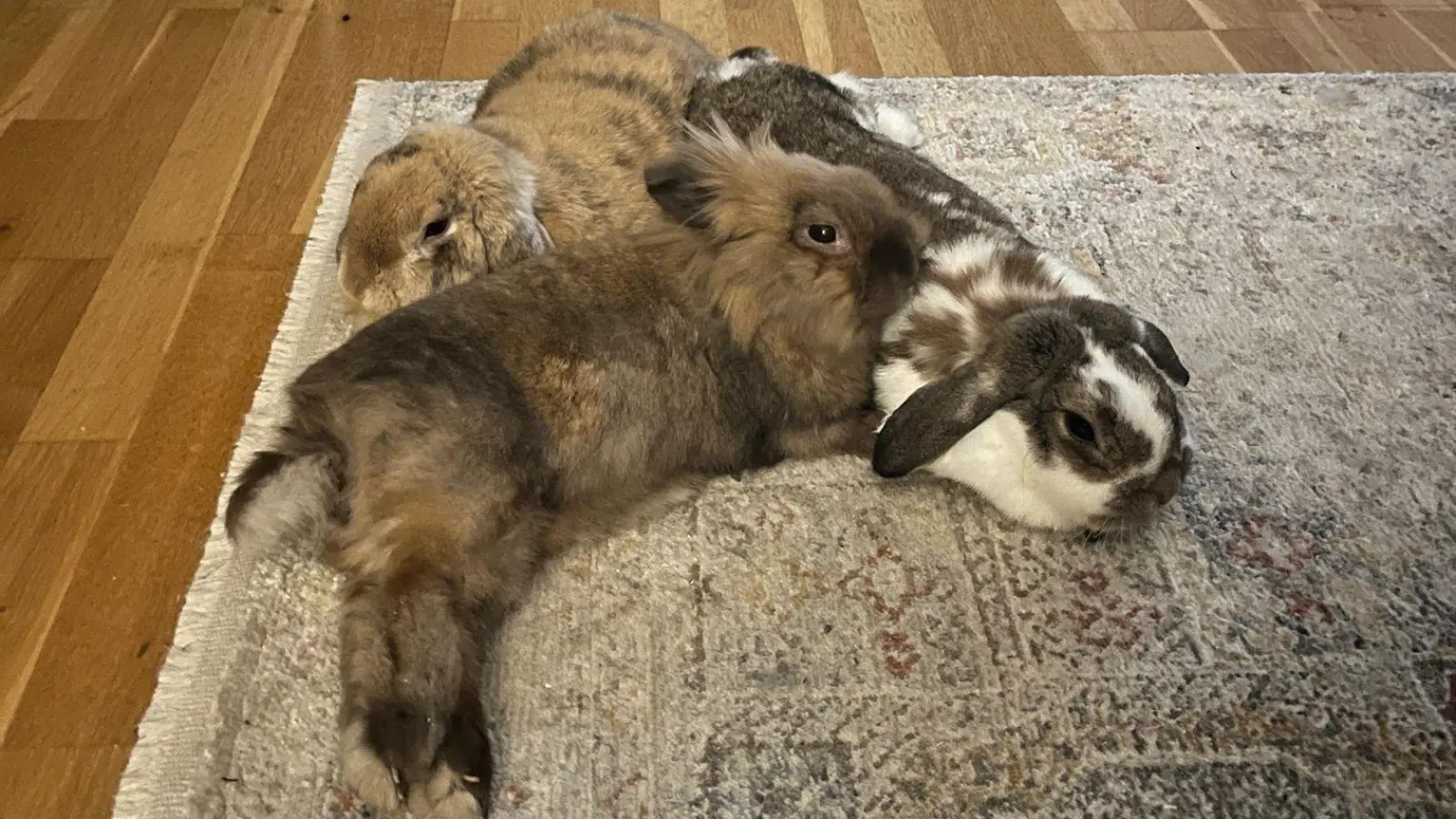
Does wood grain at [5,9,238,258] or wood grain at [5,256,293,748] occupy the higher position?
wood grain at [5,256,293,748]

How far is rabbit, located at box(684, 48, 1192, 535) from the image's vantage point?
119 centimetres

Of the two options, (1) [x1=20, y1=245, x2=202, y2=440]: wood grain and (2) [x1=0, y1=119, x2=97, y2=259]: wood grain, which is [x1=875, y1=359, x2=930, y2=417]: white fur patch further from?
(2) [x1=0, y1=119, x2=97, y2=259]: wood grain

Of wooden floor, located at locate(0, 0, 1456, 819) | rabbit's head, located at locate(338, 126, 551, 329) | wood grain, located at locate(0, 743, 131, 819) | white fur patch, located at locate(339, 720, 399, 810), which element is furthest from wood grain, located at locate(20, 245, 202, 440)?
white fur patch, located at locate(339, 720, 399, 810)

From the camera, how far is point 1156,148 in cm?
192

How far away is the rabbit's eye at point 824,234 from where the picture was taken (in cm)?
126

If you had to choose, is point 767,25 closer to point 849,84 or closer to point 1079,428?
point 849,84

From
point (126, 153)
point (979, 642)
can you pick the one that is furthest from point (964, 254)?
point (126, 153)

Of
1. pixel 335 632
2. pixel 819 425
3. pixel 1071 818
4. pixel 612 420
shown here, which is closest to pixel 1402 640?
pixel 1071 818

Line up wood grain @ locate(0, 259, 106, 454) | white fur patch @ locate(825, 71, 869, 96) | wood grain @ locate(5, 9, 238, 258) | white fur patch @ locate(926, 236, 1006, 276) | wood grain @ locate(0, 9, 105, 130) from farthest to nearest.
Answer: wood grain @ locate(0, 9, 105, 130), white fur patch @ locate(825, 71, 869, 96), wood grain @ locate(5, 9, 238, 258), wood grain @ locate(0, 259, 106, 454), white fur patch @ locate(926, 236, 1006, 276)

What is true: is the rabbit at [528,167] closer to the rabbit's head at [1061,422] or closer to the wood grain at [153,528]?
the wood grain at [153,528]

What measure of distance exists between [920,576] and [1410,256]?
43.2 inches

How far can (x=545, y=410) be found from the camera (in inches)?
46.6

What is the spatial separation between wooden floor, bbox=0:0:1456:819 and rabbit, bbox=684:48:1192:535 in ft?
3.01

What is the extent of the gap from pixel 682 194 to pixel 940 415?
0.43m
